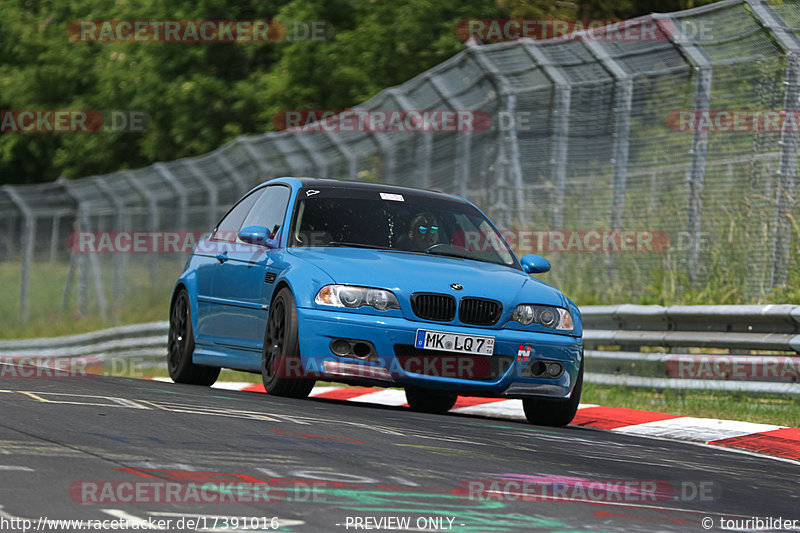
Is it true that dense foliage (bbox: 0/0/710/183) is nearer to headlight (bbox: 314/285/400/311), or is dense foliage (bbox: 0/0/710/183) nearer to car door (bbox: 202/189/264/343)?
car door (bbox: 202/189/264/343)

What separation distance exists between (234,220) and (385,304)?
283 centimetres

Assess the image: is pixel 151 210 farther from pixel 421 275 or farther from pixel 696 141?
pixel 421 275

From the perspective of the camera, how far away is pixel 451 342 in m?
9.11

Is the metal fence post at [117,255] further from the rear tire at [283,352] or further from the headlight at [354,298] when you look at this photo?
the headlight at [354,298]

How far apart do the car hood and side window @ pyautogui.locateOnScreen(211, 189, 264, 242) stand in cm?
158

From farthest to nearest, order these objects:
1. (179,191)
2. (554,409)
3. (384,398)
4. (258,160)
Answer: (179,191) → (258,160) → (384,398) → (554,409)

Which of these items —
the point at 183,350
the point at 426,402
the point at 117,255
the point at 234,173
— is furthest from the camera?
the point at 117,255

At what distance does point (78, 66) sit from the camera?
4228 centimetres

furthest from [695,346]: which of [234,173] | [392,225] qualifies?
[234,173]

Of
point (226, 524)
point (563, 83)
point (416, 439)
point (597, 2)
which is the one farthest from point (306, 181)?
point (597, 2)

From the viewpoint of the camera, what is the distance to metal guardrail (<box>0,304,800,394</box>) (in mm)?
10969

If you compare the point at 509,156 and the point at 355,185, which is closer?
the point at 355,185

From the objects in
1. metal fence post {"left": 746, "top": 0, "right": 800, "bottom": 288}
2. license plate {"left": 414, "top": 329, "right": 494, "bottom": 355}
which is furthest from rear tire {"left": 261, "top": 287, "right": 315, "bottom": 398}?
metal fence post {"left": 746, "top": 0, "right": 800, "bottom": 288}

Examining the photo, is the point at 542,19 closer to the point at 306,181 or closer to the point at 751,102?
the point at 751,102
